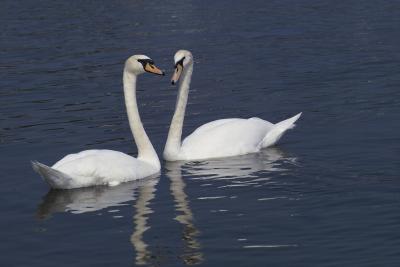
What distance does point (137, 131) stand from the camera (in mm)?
16812

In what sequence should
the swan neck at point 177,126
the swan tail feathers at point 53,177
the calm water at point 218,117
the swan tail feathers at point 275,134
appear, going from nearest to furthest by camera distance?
1. the calm water at point 218,117
2. the swan tail feathers at point 53,177
3. the swan neck at point 177,126
4. the swan tail feathers at point 275,134

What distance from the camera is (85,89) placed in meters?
24.5

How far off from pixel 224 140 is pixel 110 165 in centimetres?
242

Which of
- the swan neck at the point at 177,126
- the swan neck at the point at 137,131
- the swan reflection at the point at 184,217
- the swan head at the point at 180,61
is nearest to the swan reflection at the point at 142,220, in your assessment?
the swan reflection at the point at 184,217

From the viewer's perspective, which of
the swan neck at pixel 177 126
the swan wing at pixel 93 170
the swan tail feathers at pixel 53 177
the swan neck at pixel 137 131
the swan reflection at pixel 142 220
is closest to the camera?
the swan reflection at pixel 142 220

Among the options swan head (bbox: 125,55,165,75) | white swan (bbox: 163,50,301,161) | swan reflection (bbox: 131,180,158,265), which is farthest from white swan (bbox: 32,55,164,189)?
white swan (bbox: 163,50,301,161)

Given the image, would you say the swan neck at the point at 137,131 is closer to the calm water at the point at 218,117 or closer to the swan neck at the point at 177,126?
the calm water at the point at 218,117

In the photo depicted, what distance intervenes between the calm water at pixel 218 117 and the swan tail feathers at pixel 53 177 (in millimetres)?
170

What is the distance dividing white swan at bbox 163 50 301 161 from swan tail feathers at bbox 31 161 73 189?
2.55 meters

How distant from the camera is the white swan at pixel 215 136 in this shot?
17.3 meters

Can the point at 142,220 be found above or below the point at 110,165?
below

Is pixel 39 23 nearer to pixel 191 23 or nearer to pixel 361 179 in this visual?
pixel 191 23

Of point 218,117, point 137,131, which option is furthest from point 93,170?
point 218,117

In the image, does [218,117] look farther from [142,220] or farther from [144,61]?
[142,220]
